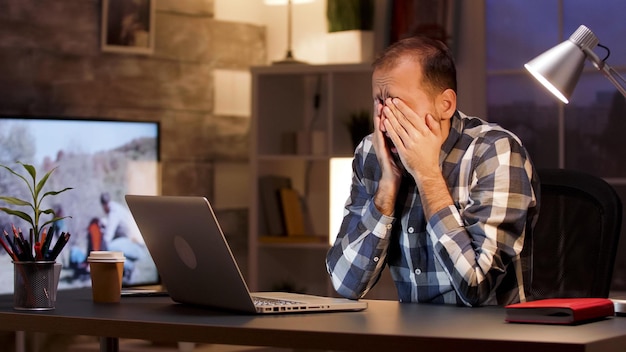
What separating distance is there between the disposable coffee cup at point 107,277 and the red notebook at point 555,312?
0.79 meters

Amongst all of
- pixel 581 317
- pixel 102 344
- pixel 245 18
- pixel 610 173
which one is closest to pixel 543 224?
pixel 581 317

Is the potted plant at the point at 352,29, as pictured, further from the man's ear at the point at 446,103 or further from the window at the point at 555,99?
the man's ear at the point at 446,103

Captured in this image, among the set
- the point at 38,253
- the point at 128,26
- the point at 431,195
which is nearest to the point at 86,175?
the point at 128,26

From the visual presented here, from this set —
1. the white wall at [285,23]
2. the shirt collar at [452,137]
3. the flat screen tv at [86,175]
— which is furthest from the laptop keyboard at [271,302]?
the white wall at [285,23]

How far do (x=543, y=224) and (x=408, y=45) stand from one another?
23.1 inches

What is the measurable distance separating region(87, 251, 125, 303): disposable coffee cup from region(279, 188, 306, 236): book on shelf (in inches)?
98.4

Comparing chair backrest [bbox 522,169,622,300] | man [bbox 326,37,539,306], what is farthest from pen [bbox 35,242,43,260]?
chair backrest [bbox 522,169,622,300]

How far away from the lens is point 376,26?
15.0 ft

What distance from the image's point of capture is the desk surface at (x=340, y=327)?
136cm

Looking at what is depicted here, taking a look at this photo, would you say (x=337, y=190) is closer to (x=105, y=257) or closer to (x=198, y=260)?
(x=105, y=257)

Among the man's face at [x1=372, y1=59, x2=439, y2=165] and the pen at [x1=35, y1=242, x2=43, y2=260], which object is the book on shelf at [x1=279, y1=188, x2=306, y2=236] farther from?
the pen at [x1=35, y1=242, x2=43, y2=260]

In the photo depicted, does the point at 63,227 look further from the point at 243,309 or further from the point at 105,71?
the point at 243,309

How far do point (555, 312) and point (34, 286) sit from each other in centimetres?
93

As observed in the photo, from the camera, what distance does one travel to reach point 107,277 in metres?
1.98
